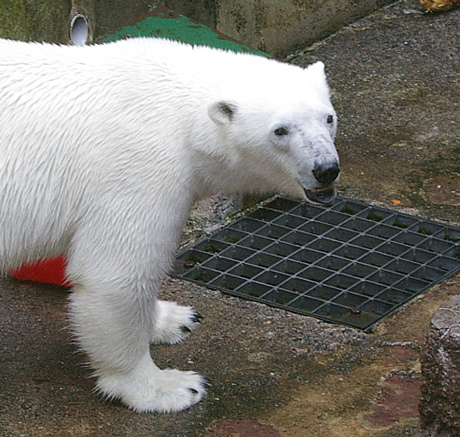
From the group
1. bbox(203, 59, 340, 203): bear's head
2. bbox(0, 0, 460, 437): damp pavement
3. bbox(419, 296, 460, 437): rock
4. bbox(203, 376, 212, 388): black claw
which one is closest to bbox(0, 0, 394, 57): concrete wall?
bbox(0, 0, 460, 437): damp pavement

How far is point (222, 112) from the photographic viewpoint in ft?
11.1

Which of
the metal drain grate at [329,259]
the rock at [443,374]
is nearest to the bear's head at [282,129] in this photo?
the rock at [443,374]

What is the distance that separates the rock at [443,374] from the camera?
3072 mm

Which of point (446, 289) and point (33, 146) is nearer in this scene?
point (33, 146)

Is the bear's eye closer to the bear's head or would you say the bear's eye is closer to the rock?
the bear's head

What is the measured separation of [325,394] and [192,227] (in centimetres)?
158

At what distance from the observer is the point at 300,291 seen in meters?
4.62

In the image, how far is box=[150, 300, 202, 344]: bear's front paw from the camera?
4.23 m

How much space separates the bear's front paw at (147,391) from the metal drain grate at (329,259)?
0.86 m

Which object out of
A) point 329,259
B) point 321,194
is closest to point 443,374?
point 321,194

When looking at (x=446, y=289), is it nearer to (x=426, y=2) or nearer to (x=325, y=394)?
(x=325, y=394)

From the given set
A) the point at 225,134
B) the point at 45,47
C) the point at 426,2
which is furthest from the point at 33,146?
the point at 426,2

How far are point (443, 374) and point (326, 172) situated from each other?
0.77 m

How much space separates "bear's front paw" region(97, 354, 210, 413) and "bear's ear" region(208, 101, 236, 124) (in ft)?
3.43
